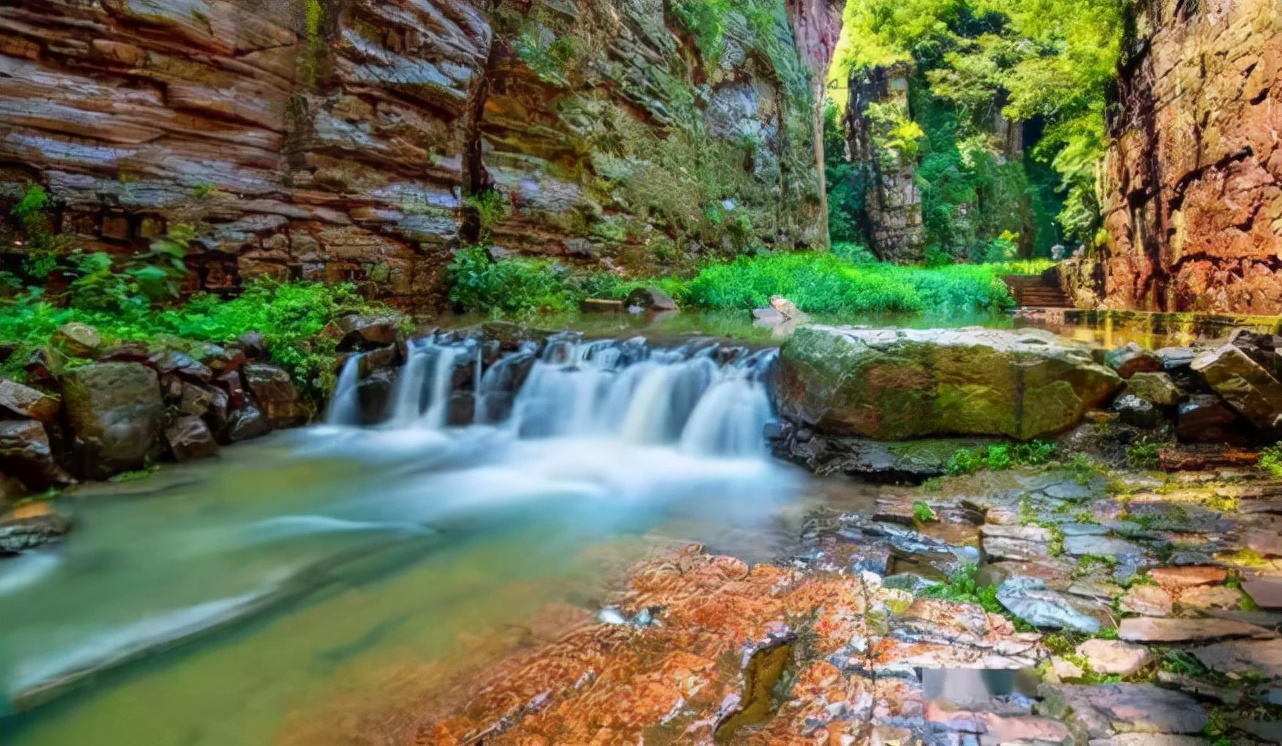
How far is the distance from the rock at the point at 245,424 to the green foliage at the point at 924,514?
6270mm

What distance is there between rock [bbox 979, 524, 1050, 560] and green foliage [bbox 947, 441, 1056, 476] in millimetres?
1409

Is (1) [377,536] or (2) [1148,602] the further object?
(1) [377,536]

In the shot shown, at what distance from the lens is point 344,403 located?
7.51 meters

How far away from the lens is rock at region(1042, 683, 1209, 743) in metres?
2.04

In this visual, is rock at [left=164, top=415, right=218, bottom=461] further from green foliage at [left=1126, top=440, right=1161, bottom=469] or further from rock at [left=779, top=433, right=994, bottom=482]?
green foliage at [left=1126, top=440, right=1161, bottom=469]

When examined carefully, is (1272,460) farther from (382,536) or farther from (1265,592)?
(382,536)

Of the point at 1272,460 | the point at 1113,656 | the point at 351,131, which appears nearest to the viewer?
the point at 1113,656

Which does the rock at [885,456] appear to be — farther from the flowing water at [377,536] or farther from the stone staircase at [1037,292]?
the stone staircase at [1037,292]

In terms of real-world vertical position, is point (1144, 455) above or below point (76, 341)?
below

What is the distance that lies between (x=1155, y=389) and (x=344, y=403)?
25.3ft

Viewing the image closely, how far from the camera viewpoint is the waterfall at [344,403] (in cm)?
748

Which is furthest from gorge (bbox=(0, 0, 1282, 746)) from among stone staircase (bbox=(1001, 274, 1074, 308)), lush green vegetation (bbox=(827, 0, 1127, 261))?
lush green vegetation (bbox=(827, 0, 1127, 261))

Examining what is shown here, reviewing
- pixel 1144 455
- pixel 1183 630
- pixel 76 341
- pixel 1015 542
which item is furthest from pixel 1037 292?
pixel 76 341

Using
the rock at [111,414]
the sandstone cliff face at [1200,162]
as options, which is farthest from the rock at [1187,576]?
the rock at [111,414]
